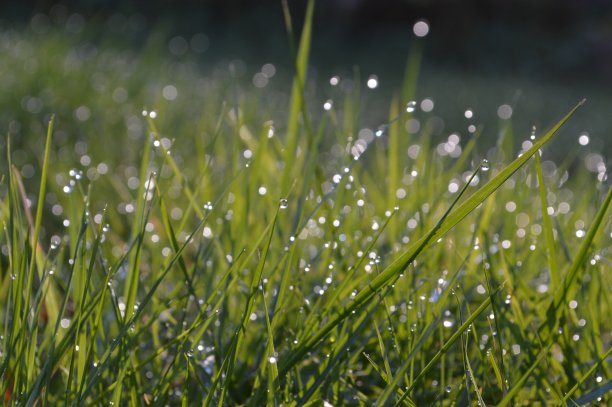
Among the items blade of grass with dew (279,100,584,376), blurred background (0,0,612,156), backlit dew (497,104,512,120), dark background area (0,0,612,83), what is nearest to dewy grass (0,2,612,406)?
blade of grass with dew (279,100,584,376)

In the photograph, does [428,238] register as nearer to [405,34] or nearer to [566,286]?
[566,286]

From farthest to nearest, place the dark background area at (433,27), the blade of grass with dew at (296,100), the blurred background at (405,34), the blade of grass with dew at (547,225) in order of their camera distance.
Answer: the dark background area at (433,27) < the blurred background at (405,34) < the blade of grass with dew at (296,100) < the blade of grass with dew at (547,225)

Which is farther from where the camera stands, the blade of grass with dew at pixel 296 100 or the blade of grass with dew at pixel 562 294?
the blade of grass with dew at pixel 296 100

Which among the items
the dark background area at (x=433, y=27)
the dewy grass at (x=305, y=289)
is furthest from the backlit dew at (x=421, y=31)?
the dark background area at (x=433, y=27)

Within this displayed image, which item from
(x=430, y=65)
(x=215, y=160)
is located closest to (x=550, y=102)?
(x=430, y=65)

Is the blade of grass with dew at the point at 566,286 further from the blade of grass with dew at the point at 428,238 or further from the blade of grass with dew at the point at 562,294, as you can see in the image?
the blade of grass with dew at the point at 428,238
